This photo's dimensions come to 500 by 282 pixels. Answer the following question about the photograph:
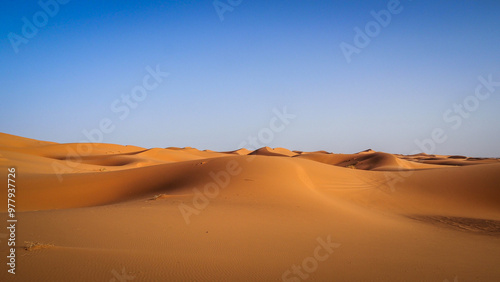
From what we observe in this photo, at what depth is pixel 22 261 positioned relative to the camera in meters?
4.28

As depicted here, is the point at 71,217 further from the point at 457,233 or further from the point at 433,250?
the point at 457,233

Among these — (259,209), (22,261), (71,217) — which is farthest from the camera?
(259,209)

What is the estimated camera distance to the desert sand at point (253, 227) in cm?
468

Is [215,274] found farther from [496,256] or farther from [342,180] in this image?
[342,180]

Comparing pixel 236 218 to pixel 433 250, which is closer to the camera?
pixel 433 250

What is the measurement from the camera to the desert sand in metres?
4.68

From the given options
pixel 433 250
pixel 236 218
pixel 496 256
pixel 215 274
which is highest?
pixel 236 218

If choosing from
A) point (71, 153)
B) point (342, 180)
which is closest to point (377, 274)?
point (342, 180)

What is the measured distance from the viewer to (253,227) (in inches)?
→ 291

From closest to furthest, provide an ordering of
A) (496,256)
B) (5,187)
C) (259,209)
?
(496,256), (259,209), (5,187)

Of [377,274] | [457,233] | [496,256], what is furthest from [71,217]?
[457,233]

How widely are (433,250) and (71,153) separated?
47.0 metres

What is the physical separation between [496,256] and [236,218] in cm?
591

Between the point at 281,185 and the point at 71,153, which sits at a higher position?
the point at 71,153
